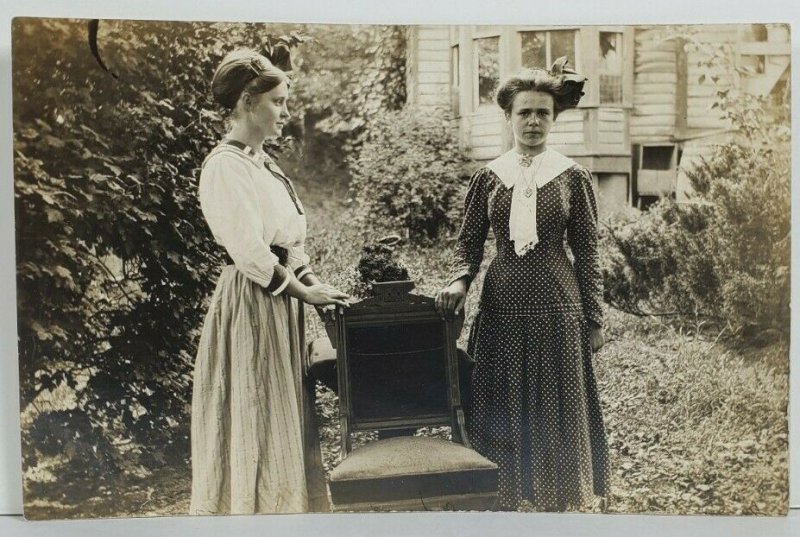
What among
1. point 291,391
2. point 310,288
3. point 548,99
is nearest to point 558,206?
point 548,99

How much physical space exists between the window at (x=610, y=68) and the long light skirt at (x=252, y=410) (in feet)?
6.07

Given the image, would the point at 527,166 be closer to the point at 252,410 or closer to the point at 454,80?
the point at 454,80

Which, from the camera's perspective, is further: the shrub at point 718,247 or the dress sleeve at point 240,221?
the shrub at point 718,247

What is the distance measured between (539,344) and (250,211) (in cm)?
153

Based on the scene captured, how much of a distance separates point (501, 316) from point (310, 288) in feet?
3.09

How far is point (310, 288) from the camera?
4176mm

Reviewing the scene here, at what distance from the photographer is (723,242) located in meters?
4.24

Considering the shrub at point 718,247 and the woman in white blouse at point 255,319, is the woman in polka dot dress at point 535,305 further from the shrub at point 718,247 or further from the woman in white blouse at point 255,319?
the woman in white blouse at point 255,319

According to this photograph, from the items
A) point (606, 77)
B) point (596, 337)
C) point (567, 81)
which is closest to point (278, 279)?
point (596, 337)

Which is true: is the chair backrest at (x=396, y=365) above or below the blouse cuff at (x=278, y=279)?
below

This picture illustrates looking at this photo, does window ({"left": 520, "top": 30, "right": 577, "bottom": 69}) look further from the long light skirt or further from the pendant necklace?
the long light skirt

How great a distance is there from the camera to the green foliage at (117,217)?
416cm

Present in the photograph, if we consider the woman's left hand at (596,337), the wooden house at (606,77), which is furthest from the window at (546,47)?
the woman's left hand at (596,337)

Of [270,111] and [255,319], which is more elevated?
[270,111]
